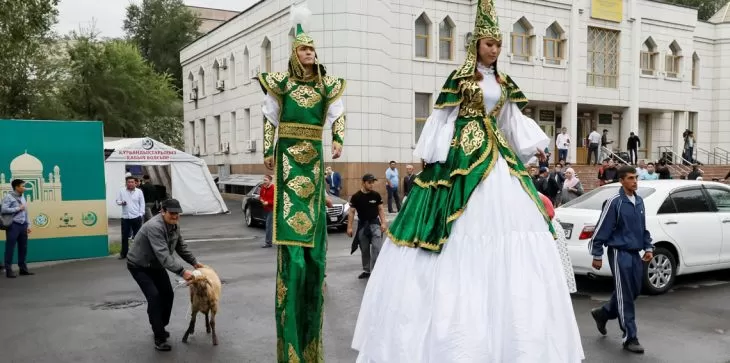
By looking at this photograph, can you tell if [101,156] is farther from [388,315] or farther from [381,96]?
[381,96]

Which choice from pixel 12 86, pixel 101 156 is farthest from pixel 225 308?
pixel 12 86

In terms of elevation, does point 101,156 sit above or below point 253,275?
above

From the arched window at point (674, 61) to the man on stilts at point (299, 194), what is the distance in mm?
33192

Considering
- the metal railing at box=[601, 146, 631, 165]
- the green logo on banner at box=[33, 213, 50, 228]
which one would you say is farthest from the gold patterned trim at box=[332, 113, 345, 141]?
the metal railing at box=[601, 146, 631, 165]

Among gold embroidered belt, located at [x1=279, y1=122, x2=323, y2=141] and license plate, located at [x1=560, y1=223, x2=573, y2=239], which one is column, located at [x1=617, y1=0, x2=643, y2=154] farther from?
gold embroidered belt, located at [x1=279, y1=122, x2=323, y2=141]

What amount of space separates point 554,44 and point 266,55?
13.4 meters

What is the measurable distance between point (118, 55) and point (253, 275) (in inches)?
1408

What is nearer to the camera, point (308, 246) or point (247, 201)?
point (308, 246)

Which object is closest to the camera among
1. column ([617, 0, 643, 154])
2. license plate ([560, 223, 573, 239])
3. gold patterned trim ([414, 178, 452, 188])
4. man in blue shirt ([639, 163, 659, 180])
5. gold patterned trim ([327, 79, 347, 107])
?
gold patterned trim ([414, 178, 452, 188])

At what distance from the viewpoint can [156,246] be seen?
6727mm

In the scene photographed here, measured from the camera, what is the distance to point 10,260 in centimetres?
1173

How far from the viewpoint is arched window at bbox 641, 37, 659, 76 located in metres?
33.1

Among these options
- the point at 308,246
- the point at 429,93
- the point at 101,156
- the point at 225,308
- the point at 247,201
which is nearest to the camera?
the point at 308,246

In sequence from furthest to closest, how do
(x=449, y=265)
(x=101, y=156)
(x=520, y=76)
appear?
(x=520, y=76)
(x=101, y=156)
(x=449, y=265)
